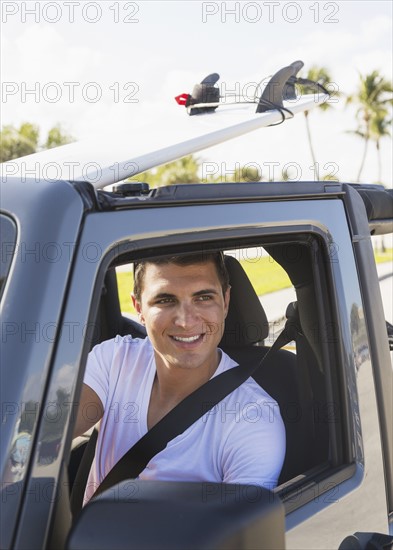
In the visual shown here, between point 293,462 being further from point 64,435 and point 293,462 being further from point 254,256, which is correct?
point 64,435

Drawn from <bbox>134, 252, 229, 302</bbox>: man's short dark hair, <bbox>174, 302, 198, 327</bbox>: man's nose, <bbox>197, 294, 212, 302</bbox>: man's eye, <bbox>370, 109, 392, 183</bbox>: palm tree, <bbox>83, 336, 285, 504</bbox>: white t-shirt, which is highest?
<bbox>370, 109, 392, 183</bbox>: palm tree

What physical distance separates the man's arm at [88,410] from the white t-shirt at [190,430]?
1 cm

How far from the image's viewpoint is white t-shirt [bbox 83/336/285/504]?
1918mm

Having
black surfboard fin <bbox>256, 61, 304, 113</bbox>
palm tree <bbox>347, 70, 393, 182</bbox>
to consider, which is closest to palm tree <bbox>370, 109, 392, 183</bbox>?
palm tree <bbox>347, 70, 393, 182</bbox>

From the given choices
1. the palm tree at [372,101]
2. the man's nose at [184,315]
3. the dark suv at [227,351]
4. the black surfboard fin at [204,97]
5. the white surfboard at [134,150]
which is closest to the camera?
the dark suv at [227,351]

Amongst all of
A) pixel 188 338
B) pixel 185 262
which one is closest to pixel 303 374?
pixel 188 338

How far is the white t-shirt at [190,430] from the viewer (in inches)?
75.5

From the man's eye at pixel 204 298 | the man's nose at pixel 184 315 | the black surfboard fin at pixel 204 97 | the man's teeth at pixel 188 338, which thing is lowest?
the man's teeth at pixel 188 338

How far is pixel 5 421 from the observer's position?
130 cm

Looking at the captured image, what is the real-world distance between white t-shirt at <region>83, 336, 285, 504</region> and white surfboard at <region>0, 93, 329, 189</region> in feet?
1.96

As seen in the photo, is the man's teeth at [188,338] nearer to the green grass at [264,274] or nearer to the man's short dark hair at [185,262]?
Answer: the man's short dark hair at [185,262]

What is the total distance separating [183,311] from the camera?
2135mm

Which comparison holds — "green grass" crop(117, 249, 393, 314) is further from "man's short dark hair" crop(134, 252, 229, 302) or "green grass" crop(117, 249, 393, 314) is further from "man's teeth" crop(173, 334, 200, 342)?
"man's teeth" crop(173, 334, 200, 342)

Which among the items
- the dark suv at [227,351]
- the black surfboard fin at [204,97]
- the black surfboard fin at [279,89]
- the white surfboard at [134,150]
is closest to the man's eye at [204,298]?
the dark suv at [227,351]
